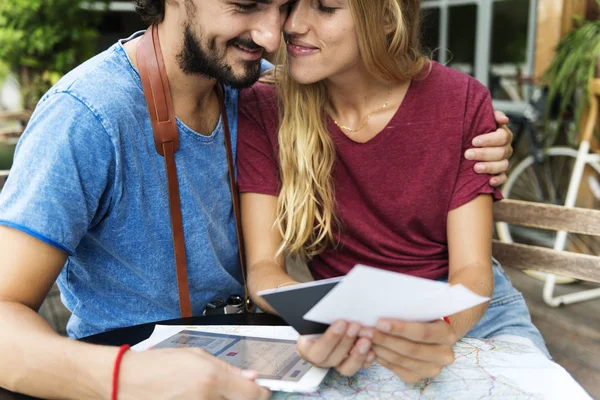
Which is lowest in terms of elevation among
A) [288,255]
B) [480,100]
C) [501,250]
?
[501,250]

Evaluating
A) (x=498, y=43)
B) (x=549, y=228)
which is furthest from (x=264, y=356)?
(x=498, y=43)

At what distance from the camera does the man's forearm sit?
0.99 meters

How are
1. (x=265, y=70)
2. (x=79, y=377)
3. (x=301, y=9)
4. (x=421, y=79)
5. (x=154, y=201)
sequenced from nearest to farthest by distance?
1. (x=79, y=377)
2. (x=154, y=201)
3. (x=301, y=9)
4. (x=421, y=79)
5. (x=265, y=70)

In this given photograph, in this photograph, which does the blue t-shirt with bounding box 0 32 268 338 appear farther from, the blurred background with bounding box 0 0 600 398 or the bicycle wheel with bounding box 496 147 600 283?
the bicycle wheel with bounding box 496 147 600 283

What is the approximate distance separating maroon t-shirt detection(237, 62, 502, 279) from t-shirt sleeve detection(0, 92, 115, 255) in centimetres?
46

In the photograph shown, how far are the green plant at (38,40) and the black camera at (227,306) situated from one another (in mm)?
3651

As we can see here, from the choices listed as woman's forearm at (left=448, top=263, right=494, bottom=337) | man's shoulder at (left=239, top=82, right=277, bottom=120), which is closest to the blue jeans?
woman's forearm at (left=448, top=263, right=494, bottom=337)

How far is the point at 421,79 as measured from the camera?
65.4 inches

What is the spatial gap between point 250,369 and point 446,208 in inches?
31.5

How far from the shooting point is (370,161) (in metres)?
1.63

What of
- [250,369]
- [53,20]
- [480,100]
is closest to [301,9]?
[480,100]

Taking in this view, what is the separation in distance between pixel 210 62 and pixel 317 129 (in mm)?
358

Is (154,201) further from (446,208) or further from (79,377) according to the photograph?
(446,208)

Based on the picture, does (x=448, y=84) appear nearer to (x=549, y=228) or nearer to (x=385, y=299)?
(x=549, y=228)
